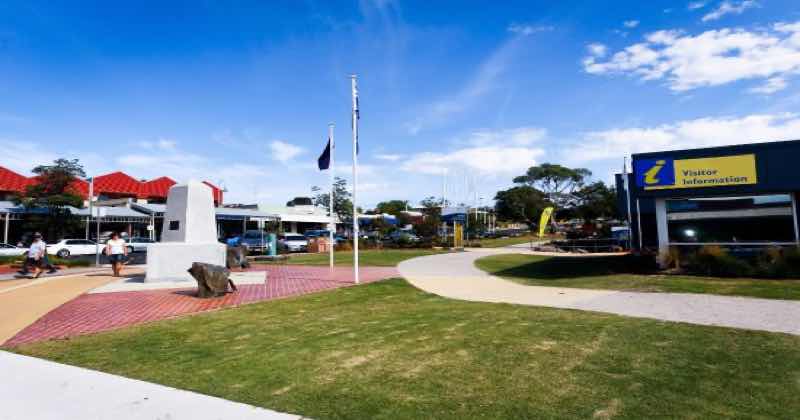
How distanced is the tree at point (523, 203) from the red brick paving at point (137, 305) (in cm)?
6132

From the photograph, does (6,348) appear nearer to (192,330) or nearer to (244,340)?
(192,330)

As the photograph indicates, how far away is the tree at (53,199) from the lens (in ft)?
101

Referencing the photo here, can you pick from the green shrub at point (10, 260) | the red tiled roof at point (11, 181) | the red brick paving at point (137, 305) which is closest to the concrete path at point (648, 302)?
the red brick paving at point (137, 305)

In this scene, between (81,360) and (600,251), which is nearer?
(81,360)

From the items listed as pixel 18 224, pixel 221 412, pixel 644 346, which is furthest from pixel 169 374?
pixel 18 224

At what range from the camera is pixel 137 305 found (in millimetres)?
10070

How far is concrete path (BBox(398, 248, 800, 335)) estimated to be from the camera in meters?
7.51

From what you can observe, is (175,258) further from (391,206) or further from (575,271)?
(391,206)

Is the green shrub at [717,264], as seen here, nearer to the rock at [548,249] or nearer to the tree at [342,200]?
the rock at [548,249]

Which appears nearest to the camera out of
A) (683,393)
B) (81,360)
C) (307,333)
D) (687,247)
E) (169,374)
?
(683,393)

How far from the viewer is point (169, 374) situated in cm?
520

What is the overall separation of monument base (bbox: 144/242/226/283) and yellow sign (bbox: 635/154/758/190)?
14.5 metres

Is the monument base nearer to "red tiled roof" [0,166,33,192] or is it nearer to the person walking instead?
the person walking

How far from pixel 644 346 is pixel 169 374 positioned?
5910 mm
